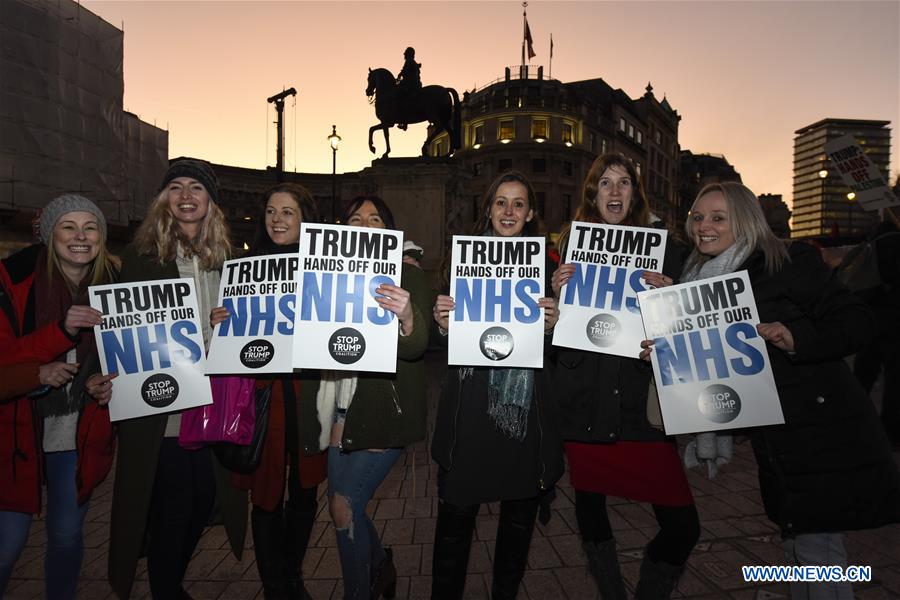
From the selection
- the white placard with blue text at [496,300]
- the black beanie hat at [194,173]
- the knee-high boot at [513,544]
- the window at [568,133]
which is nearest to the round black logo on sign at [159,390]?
the black beanie hat at [194,173]

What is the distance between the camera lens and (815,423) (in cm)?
229

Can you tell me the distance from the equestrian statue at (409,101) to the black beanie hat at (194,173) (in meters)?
10.1

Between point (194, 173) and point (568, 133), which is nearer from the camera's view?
point (194, 173)

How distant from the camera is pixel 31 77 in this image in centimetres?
1941

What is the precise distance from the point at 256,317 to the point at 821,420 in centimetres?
282

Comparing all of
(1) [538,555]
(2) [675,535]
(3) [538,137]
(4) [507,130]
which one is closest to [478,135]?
(4) [507,130]

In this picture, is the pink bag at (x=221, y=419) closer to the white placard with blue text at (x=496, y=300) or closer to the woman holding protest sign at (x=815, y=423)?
the white placard with blue text at (x=496, y=300)

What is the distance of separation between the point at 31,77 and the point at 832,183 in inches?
7906

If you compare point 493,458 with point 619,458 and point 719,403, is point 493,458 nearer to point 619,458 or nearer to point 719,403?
point 619,458

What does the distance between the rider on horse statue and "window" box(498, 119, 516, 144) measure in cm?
4068

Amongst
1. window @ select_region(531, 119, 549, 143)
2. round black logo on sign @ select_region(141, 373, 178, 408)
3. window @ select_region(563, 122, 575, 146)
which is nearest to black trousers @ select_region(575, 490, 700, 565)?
round black logo on sign @ select_region(141, 373, 178, 408)

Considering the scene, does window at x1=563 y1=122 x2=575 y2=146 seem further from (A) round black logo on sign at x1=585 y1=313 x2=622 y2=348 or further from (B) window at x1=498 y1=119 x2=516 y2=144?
(A) round black logo on sign at x1=585 y1=313 x2=622 y2=348

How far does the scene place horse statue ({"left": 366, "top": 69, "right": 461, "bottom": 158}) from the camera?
13023mm

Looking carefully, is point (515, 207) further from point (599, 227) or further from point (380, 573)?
point (380, 573)
